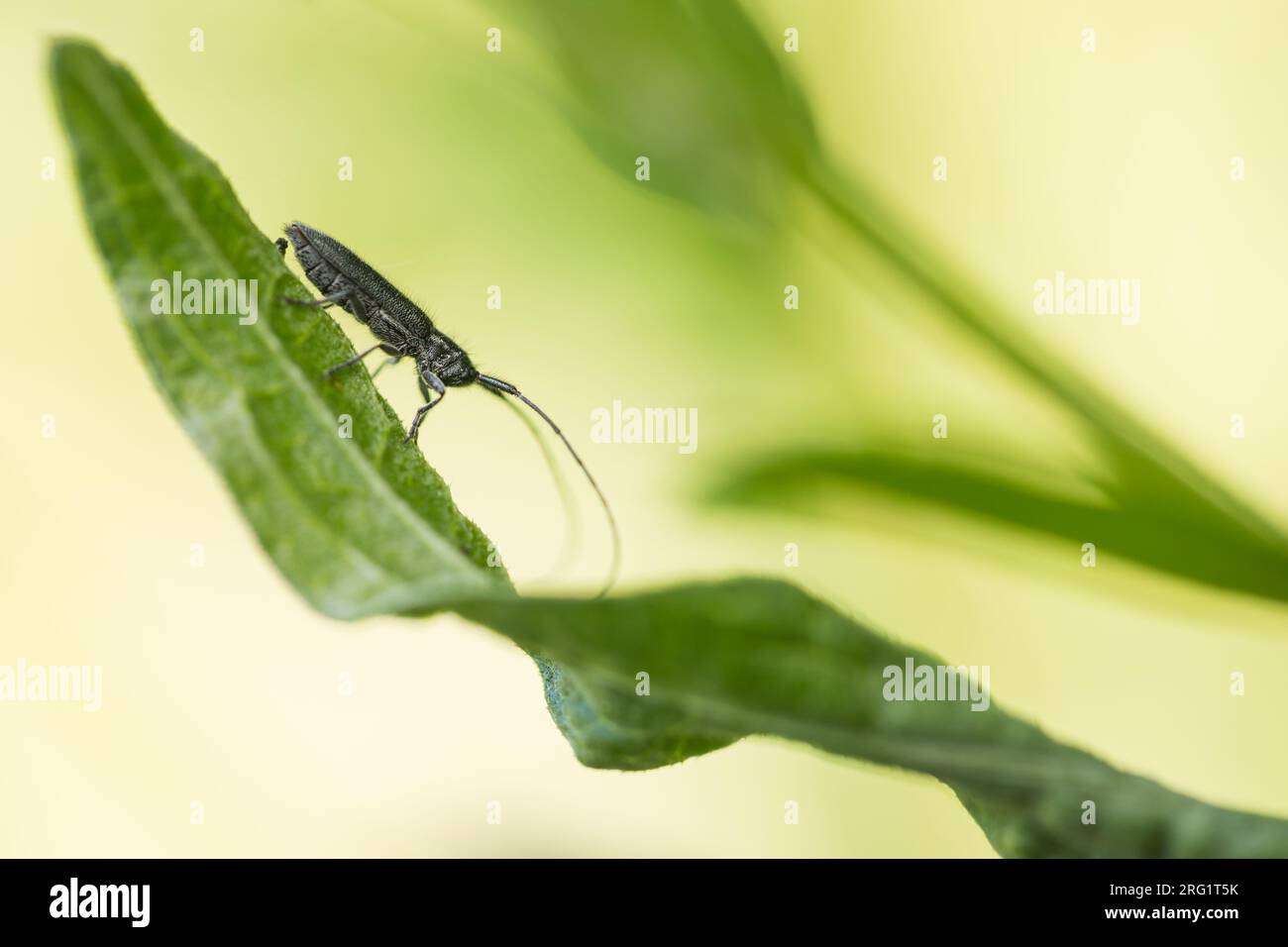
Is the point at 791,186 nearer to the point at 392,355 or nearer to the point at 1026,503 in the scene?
the point at 1026,503

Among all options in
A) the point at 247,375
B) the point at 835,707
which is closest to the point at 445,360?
the point at 247,375

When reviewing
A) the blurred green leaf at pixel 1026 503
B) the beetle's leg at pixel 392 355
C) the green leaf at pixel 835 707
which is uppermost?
the beetle's leg at pixel 392 355

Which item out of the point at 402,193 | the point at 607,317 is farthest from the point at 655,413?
the point at 402,193

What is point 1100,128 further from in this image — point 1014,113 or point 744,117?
point 744,117

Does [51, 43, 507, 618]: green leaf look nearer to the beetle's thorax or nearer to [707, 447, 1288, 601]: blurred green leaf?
[707, 447, 1288, 601]: blurred green leaf

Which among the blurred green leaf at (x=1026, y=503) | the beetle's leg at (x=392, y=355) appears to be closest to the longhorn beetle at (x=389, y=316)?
the beetle's leg at (x=392, y=355)

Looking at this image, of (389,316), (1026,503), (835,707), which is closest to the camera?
(835,707)

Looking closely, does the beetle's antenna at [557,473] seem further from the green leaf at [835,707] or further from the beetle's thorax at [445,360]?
the green leaf at [835,707]

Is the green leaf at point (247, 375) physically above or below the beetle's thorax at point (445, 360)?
below

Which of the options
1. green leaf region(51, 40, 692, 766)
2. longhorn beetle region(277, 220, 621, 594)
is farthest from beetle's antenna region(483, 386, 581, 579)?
green leaf region(51, 40, 692, 766)
